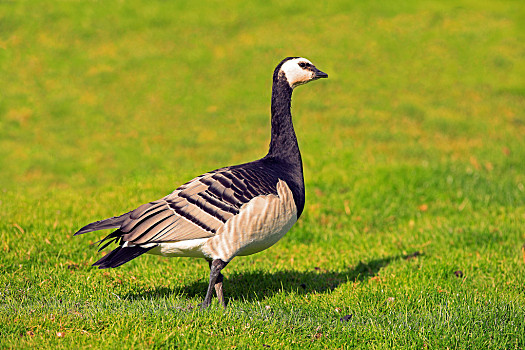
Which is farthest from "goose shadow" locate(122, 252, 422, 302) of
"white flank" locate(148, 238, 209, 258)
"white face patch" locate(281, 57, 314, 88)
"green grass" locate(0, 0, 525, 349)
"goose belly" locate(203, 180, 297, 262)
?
"white face patch" locate(281, 57, 314, 88)

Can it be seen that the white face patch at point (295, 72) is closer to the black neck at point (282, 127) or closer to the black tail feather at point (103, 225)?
the black neck at point (282, 127)

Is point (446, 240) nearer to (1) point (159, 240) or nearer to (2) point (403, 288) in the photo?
(2) point (403, 288)

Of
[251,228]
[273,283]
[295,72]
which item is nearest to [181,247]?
[251,228]

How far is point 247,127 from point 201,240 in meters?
12.0

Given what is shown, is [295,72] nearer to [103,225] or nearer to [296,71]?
[296,71]

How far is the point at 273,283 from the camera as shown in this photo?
8.75m

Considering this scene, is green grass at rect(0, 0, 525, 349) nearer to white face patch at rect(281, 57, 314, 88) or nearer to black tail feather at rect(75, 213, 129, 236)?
black tail feather at rect(75, 213, 129, 236)

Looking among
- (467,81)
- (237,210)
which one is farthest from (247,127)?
(237,210)

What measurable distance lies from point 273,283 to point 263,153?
28.0 feet

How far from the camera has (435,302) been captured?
7961mm

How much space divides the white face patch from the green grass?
2975mm

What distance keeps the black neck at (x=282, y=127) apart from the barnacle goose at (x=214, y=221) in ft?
1.82

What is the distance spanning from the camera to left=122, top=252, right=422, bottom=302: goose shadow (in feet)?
27.0

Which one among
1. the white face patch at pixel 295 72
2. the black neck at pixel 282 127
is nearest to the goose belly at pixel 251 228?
the black neck at pixel 282 127
